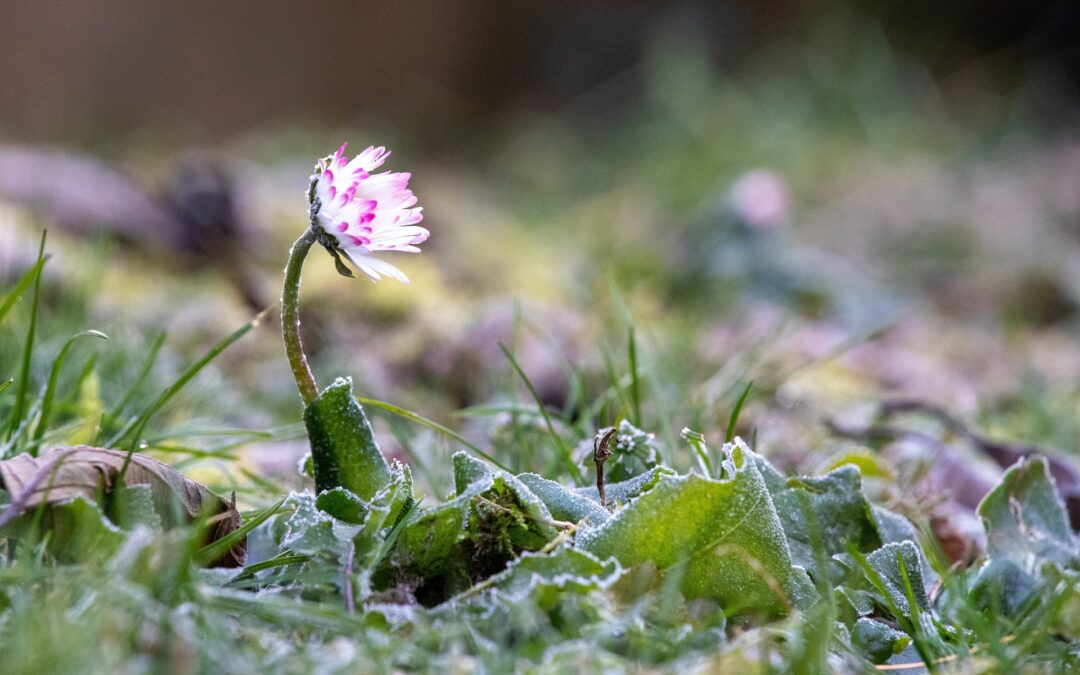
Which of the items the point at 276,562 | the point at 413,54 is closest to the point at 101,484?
the point at 276,562

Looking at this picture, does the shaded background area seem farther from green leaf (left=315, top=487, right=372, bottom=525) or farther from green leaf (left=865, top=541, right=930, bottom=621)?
green leaf (left=865, top=541, right=930, bottom=621)

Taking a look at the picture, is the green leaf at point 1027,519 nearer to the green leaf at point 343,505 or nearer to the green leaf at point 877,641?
the green leaf at point 877,641

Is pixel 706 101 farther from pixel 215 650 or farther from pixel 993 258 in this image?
pixel 215 650

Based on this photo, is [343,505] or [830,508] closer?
[343,505]

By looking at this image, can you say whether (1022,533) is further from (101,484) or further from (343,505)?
(101,484)

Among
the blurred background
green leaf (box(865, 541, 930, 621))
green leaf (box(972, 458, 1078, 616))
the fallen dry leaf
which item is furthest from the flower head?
green leaf (box(972, 458, 1078, 616))

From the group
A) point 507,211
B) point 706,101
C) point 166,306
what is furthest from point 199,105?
point 166,306

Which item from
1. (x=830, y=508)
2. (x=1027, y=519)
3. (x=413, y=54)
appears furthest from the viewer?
(x=413, y=54)

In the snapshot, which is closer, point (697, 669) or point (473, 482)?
point (697, 669)
